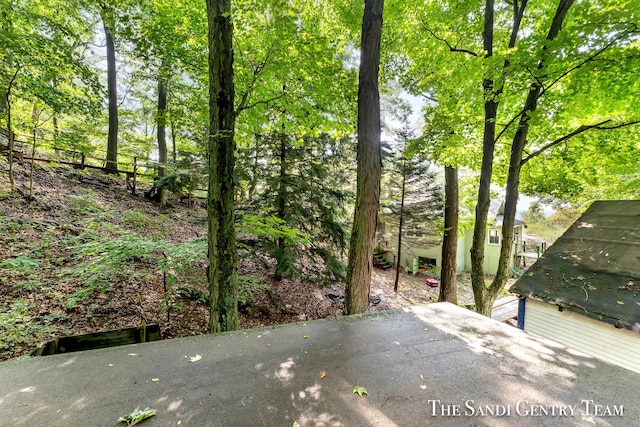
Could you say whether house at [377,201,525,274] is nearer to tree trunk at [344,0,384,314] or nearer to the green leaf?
tree trunk at [344,0,384,314]

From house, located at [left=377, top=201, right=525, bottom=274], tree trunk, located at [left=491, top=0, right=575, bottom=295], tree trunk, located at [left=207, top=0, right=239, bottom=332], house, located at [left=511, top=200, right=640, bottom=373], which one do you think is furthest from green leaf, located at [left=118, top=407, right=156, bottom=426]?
house, located at [left=377, top=201, right=525, bottom=274]

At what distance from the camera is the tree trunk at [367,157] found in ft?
12.2

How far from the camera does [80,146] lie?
7.57 meters

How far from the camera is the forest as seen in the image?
3686 millimetres

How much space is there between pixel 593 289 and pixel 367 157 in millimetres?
5781

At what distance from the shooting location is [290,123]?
474cm

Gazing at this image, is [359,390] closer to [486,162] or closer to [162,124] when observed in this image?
[486,162]

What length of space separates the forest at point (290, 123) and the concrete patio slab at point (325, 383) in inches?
53.3

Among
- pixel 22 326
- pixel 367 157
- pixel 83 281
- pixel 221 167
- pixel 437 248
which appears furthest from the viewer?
pixel 437 248

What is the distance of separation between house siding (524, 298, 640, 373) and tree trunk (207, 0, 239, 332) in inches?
263

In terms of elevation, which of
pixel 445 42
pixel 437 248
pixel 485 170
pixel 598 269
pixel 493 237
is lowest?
pixel 437 248

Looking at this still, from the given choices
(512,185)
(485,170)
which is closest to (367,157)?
(485,170)

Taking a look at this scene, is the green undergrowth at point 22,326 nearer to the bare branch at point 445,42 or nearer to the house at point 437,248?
the bare branch at point 445,42

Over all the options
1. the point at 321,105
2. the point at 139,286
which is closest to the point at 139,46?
the point at 321,105
